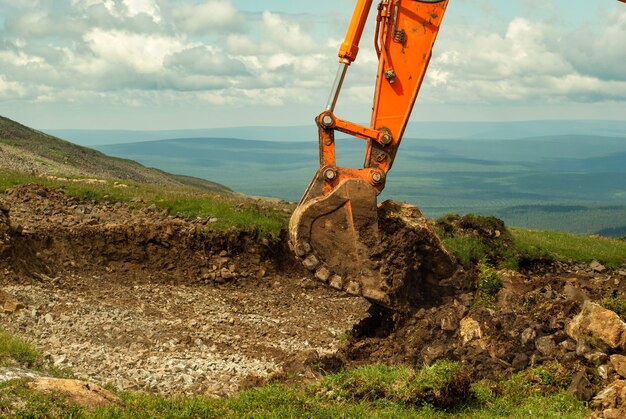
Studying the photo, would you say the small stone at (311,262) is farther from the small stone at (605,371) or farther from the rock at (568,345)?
the small stone at (605,371)

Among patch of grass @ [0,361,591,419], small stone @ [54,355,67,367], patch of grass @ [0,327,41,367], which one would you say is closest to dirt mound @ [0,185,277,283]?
small stone @ [54,355,67,367]

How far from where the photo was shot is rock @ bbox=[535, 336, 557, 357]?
11209 mm

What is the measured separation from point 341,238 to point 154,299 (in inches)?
193

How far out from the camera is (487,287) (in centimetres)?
1326

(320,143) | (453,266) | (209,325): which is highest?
(320,143)

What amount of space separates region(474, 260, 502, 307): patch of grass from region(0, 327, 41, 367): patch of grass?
679cm

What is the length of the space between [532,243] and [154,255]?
9.71 m

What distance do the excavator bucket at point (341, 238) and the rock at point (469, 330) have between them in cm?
122

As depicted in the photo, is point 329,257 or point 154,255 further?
point 154,255

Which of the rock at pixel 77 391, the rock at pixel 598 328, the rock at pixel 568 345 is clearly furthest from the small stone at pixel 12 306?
the rock at pixel 598 328

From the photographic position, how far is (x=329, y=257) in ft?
39.4

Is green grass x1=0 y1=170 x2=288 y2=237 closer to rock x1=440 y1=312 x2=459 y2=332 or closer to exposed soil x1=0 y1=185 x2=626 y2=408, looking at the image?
exposed soil x1=0 y1=185 x2=626 y2=408

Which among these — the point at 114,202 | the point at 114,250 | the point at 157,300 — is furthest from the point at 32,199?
the point at 157,300

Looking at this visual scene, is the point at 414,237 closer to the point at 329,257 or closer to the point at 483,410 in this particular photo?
the point at 329,257
